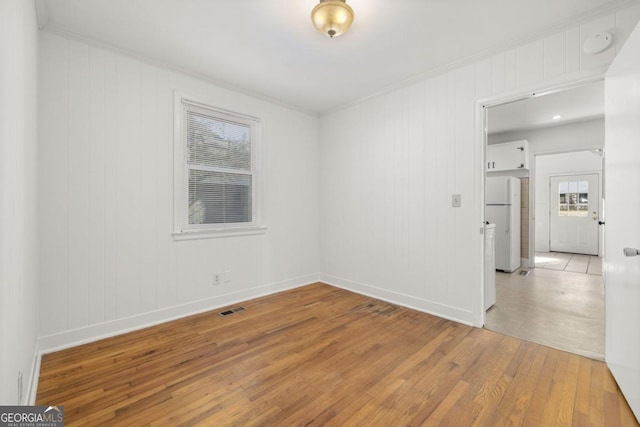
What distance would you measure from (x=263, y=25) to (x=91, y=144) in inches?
72.7

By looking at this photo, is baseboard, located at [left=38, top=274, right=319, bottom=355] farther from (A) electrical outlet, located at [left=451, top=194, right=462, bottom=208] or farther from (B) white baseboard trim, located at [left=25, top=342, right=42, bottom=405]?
(A) electrical outlet, located at [left=451, top=194, right=462, bottom=208]

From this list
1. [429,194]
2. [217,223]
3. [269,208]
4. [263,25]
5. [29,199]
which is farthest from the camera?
[269,208]

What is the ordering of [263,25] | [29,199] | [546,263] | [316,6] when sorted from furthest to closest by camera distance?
[546,263]
[263,25]
[316,6]
[29,199]

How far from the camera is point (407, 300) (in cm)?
340

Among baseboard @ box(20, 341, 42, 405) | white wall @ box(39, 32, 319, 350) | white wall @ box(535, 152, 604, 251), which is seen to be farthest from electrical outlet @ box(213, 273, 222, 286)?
white wall @ box(535, 152, 604, 251)

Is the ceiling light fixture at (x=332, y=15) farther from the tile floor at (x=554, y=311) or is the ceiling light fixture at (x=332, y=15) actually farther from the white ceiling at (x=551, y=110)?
the tile floor at (x=554, y=311)

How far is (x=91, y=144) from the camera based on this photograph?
2537mm

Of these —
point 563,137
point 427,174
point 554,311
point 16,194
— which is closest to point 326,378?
point 16,194

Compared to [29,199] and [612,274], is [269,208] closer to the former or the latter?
[29,199]

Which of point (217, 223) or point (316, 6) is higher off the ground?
point (316, 6)

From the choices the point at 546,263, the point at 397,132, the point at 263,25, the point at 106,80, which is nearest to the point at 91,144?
the point at 106,80

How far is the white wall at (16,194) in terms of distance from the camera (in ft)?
3.67

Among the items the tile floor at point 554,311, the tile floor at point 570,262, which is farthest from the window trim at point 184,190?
the tile floor at point 570,262

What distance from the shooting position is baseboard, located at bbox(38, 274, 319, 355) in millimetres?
2377
